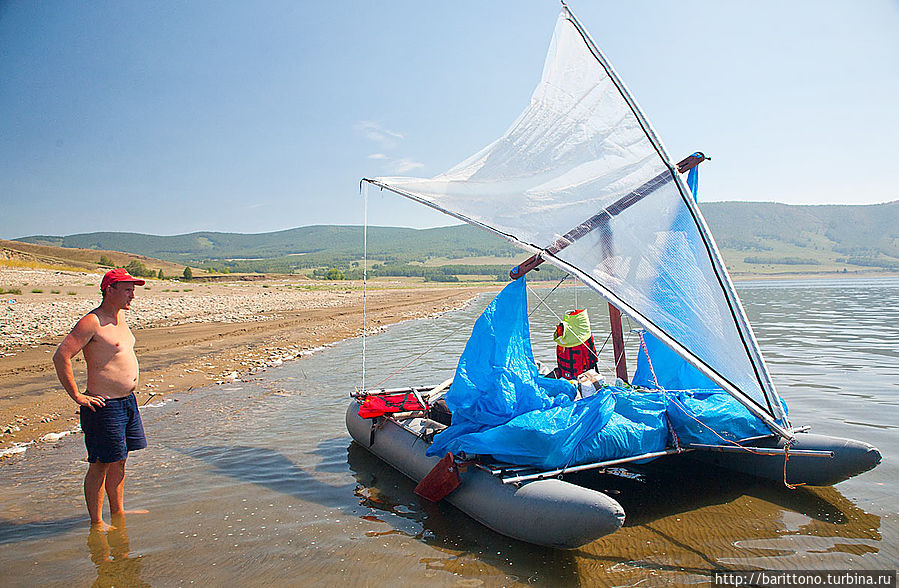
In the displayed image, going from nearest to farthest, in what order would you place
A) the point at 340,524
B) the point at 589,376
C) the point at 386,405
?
the point at 340,524 < the point at 589,376 < the point at 386,405

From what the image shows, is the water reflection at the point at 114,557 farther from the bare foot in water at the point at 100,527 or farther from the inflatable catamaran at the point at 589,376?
the inflatable catamaran at the point at 589,376

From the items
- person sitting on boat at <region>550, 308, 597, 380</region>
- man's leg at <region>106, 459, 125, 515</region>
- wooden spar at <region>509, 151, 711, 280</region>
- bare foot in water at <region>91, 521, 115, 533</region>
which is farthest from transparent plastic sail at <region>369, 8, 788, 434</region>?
bare foot in water at <region>91, 521, 115, 533</region>

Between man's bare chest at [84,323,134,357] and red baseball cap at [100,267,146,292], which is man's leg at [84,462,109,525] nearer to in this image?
man's bare chest at [84,323,134,357]

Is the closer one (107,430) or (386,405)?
(107,430)

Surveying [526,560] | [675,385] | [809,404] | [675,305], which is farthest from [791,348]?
[526,560]

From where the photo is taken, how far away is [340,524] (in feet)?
18.9

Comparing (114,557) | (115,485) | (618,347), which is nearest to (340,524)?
(114,557)

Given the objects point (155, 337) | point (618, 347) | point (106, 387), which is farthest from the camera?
point (155, 337)

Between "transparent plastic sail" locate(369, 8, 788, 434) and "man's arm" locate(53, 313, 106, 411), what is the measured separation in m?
3.63

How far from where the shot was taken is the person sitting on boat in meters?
8.38

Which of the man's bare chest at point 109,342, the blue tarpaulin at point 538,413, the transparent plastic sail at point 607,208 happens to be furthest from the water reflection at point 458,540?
the man's bare chest at point 109,342

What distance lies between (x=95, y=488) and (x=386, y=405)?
3763mm

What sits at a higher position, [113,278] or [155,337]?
[113,278]

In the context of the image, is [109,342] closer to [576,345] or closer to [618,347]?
[576,345]
